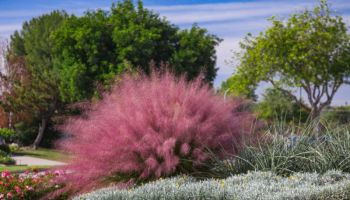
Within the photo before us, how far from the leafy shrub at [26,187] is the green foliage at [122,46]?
16836 millimetres

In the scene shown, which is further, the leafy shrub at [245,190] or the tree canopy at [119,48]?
the tree canopy at [119,48]

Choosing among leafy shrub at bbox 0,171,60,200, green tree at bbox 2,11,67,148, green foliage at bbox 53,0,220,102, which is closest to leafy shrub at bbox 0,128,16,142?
green tree at bbox 2,11,67,148

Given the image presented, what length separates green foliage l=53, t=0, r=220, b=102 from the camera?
27.4 metres

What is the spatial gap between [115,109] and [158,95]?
673 mm

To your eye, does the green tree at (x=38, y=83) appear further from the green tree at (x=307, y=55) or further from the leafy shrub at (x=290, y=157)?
the leafy shrub at (x=290, y=157)

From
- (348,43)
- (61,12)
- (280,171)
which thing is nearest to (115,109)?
(280,171)

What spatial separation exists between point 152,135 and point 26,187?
8.64 ft

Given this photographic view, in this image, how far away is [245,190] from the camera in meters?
6.88

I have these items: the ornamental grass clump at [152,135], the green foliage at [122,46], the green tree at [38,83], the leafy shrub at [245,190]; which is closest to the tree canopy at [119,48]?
the green foliage at [122,46]

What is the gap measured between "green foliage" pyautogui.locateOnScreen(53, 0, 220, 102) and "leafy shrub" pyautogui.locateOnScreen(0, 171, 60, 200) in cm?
1684

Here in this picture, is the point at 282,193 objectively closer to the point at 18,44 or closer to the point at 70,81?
the point at 70,81

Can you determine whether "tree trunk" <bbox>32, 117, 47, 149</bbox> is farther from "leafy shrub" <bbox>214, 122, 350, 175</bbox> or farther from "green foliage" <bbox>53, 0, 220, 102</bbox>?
"leafy shrub" <bbox>214, 122, 350, 175</bbox>

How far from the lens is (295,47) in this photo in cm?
2744

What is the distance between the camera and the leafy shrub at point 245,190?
671cm
